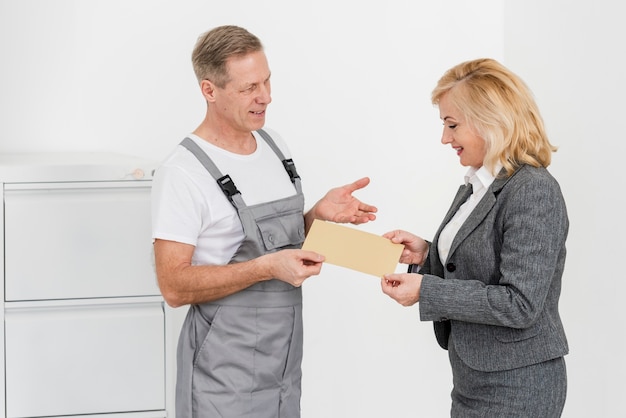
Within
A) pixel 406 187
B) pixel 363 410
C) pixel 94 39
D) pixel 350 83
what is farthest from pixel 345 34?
pixel 363 410

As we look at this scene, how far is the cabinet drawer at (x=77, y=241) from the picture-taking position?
2.74 meters

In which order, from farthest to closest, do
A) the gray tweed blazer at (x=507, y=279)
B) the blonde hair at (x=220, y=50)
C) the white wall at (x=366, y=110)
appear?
the white wall at (x=366, y=110), the blonde hair at (x=220, y=50), the gray tweed blazer at (x=507, y=279)

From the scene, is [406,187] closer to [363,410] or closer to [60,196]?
[363,410]

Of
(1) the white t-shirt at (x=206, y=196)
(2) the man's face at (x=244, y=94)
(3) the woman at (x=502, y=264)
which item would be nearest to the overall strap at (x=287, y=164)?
(1) the white t-shirt at (x=206, y=196)

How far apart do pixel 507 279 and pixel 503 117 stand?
0.37 m

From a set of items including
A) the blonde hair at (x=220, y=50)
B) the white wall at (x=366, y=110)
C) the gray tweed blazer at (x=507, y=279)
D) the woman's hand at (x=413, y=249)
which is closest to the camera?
the gray tweed blazer at (x=507, y=279)

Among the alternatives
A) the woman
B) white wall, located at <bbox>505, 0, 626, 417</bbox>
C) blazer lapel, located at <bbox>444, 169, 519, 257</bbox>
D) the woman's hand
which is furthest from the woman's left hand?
white wall, located at <bbox>505, 0, 626, 417</bbox>

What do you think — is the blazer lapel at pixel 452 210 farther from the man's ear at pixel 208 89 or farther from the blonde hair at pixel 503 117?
the man's ear at pixel 208 89

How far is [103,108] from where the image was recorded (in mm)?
3635

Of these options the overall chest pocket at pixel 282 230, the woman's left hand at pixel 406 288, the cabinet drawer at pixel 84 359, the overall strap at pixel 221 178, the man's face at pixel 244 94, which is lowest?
the cabinet drawer at pixel 84 359

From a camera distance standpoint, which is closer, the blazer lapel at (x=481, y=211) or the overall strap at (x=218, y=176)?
the blazer lapel at (x=481, y=211)

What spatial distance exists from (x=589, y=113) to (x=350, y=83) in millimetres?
987

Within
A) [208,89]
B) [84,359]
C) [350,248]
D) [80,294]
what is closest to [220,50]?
[208,89]

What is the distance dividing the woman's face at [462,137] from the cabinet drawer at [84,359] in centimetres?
103
